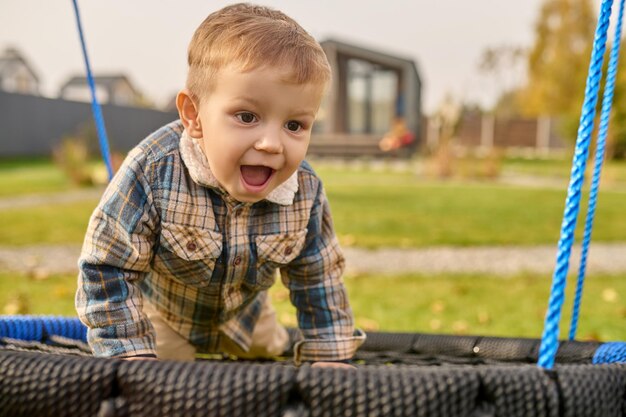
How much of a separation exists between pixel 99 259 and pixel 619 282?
3.67 m

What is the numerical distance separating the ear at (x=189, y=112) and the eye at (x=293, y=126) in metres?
0.19

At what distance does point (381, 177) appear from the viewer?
495 inches

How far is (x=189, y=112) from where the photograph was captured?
127 cm

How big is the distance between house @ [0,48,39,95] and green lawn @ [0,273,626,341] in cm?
4284

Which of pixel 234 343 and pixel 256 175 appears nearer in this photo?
pixel 256 175

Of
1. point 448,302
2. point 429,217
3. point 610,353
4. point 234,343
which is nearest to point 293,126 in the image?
point 234,343

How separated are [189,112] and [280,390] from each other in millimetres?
663

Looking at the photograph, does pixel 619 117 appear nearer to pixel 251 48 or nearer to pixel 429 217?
pixel 429 217

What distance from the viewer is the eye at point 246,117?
114 cm

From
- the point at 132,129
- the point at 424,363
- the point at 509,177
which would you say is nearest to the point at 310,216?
the point at 424,363

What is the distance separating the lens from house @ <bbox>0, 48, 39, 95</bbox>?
42.2m

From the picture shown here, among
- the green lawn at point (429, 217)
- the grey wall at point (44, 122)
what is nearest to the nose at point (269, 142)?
the green lawn at point (429, 217)

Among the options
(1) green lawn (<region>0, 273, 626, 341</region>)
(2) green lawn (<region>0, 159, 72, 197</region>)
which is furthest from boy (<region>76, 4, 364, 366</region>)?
(2) green lawn (<region>0, 159, 72, 197</region>)

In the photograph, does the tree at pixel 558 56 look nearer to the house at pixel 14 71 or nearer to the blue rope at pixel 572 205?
the blue rope at pixel 572 205
